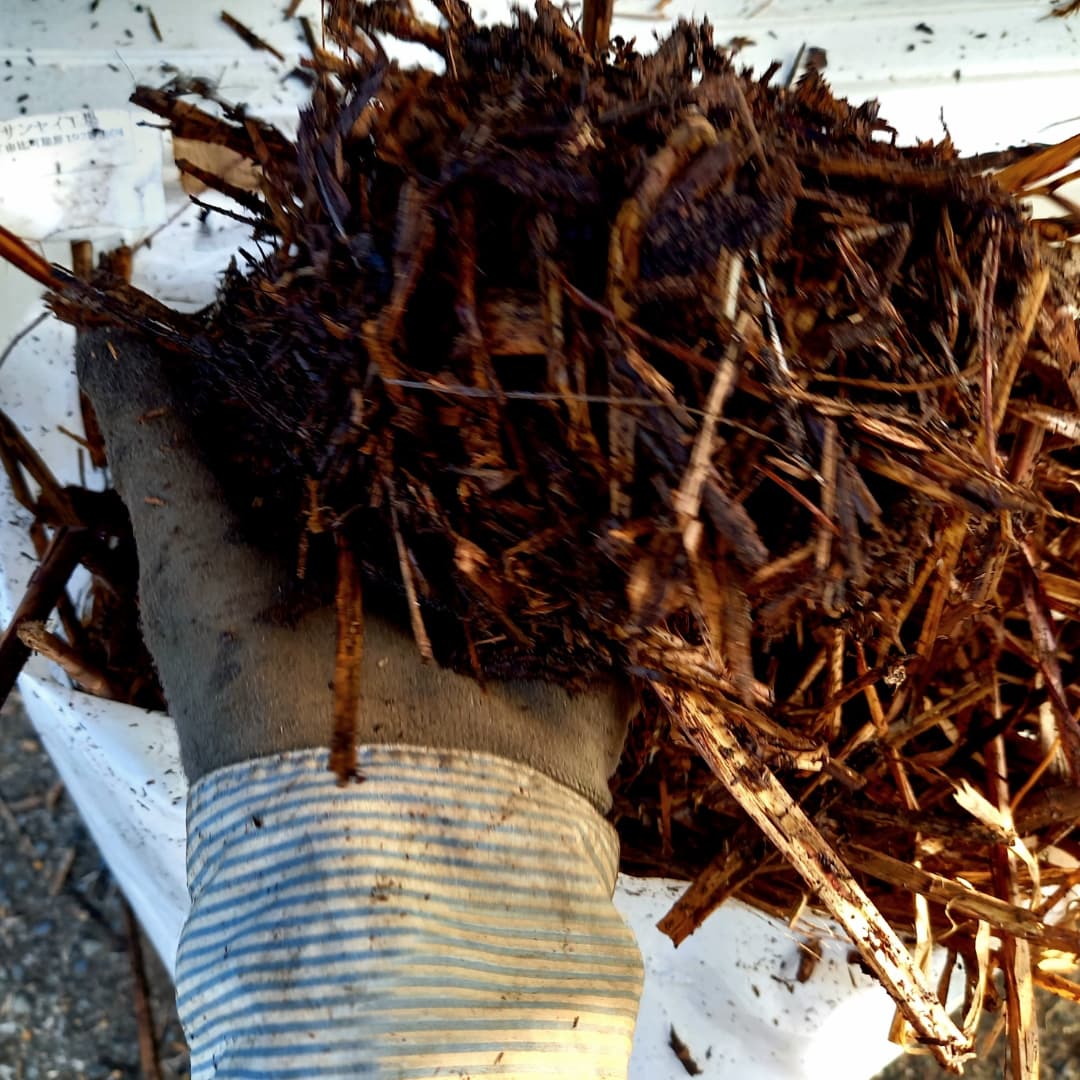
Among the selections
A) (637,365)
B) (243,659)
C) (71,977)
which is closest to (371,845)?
(243,659)

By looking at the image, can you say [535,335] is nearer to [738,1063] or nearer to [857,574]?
[857,574]

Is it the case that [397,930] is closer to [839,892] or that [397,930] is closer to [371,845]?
[371,845]

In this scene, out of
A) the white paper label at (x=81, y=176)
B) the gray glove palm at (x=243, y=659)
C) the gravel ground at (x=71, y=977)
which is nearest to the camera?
the gray glove palm at (x=243, y=659)

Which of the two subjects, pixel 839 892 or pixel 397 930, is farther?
pixel 839 892

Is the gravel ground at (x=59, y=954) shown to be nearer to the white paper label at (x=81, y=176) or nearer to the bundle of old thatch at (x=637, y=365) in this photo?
the white paper label at (x=81, y=176)

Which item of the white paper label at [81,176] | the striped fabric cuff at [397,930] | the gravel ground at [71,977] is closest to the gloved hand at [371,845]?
the striped fabric cuff at [397,930]

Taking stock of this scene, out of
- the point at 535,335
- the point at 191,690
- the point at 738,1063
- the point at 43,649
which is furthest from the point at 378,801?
the point at 738,1063

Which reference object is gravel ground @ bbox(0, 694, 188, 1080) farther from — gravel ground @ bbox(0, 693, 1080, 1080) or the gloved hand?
the gloved hand
